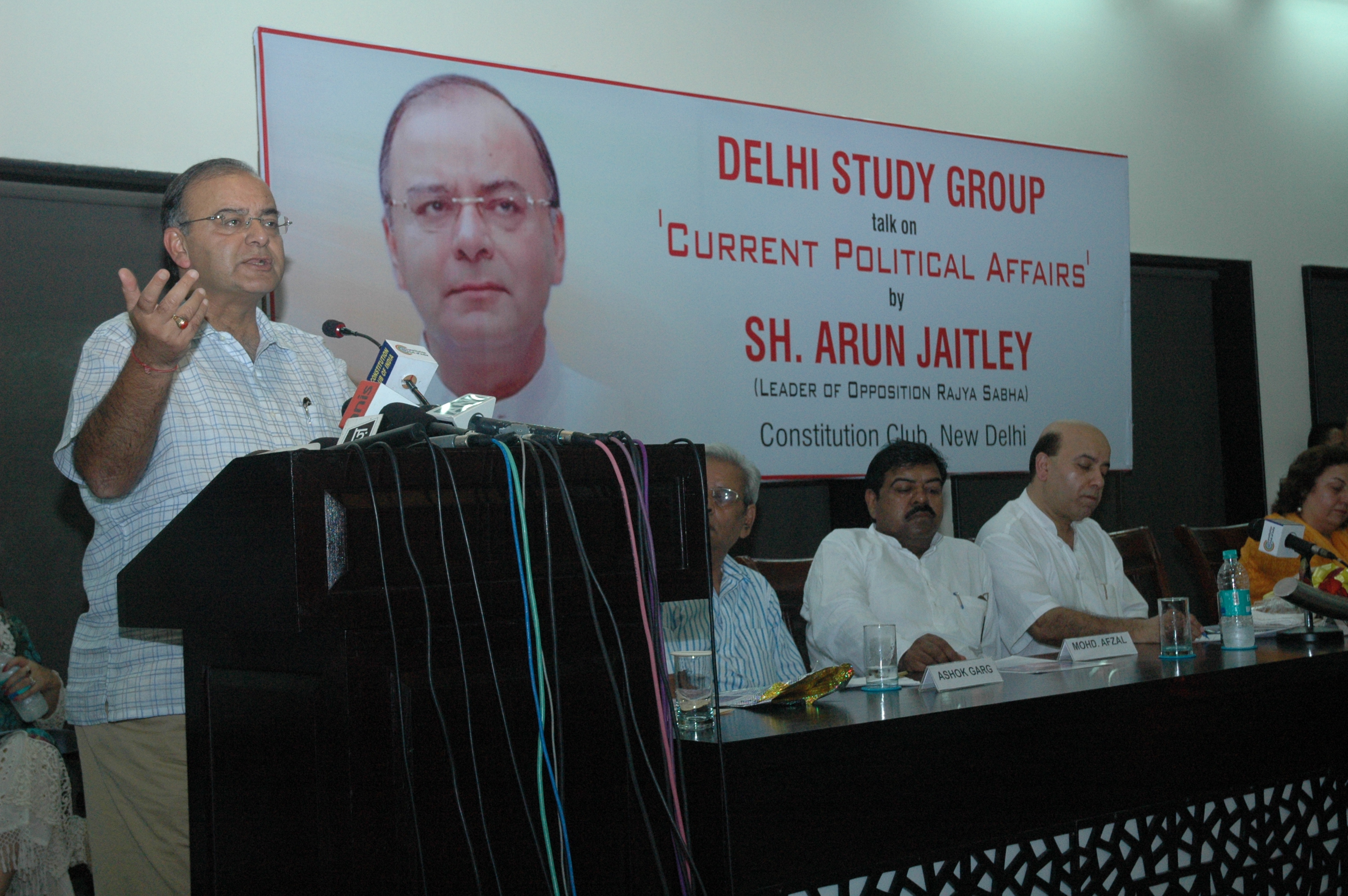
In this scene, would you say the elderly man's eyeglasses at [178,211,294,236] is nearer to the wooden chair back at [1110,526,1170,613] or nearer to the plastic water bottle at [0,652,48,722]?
the plastic water bottle at [0,652,48,722]

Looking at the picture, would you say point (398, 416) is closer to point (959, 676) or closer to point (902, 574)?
point (959, 676)

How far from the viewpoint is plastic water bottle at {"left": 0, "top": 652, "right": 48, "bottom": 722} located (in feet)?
7.58

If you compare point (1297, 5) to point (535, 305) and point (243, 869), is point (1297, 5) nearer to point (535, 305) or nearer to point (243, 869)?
point (535, 305)

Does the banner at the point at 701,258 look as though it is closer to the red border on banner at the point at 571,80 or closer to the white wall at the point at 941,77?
the red border on banner at the point at 571,80

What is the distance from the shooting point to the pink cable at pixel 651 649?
963mm

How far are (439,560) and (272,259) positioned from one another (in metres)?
0.92

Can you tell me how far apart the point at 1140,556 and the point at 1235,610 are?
3.53ft

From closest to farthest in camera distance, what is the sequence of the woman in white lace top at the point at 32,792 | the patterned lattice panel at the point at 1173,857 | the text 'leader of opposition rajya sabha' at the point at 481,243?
the patterned lattice panel at the point at 1173,857, the woman in white lace top at the point at 32,792, the text 'leader of opposition rajya sabha' at the point at 481,243

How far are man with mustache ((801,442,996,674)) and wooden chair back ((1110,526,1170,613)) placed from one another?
0.69 meters

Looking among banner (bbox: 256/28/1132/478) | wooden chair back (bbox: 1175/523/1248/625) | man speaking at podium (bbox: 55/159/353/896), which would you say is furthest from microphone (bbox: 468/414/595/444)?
wooden chair back (bbox: 1175/523/1248/625)

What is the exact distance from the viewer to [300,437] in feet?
5.35

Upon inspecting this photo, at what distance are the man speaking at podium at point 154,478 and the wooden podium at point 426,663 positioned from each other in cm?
38

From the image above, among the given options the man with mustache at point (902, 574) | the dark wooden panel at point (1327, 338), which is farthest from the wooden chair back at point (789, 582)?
the dark wooden panel at point (1327, 338)

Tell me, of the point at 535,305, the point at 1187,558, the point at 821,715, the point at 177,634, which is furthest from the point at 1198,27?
the point at 177,634
